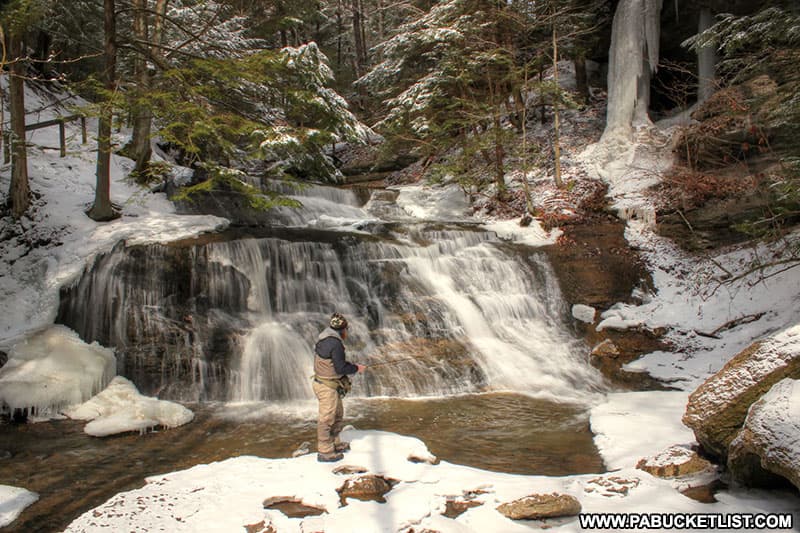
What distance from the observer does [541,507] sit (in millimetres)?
3773

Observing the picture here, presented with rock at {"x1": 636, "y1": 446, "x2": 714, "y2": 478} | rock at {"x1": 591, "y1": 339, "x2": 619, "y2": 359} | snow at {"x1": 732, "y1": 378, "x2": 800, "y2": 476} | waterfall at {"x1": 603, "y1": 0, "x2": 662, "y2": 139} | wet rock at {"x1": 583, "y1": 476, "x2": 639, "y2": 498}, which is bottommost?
wet rock at {"x1": 583, "y1": 476, "x2": 639, "y2": 498}

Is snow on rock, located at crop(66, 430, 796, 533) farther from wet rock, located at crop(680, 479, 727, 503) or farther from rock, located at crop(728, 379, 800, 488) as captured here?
rock, located at crop(728, 379, 800, 488)

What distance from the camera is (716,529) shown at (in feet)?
11.2

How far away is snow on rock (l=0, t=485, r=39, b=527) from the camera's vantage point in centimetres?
417

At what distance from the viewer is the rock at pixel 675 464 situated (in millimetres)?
4371

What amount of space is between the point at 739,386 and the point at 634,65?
13627 millimetres

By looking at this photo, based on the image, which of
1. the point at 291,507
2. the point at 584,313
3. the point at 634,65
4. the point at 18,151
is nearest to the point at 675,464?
the point at 291,507

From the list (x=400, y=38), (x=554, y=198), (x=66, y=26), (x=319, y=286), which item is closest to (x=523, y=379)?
(x=319, y=286)

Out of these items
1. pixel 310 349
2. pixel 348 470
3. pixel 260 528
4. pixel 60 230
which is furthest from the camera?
pixel 60 230

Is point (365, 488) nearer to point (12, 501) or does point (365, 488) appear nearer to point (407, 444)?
point (407, 444)

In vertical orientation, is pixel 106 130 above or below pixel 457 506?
above

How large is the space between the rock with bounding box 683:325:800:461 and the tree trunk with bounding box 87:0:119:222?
9000 millimetres

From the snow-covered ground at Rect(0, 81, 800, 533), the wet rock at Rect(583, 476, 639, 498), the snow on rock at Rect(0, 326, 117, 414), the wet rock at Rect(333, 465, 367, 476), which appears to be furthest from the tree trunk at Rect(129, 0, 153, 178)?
the wet rock at Rect(583, 476, 639, 498)

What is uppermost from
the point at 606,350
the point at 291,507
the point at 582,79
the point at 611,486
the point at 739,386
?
the point at 582,79
